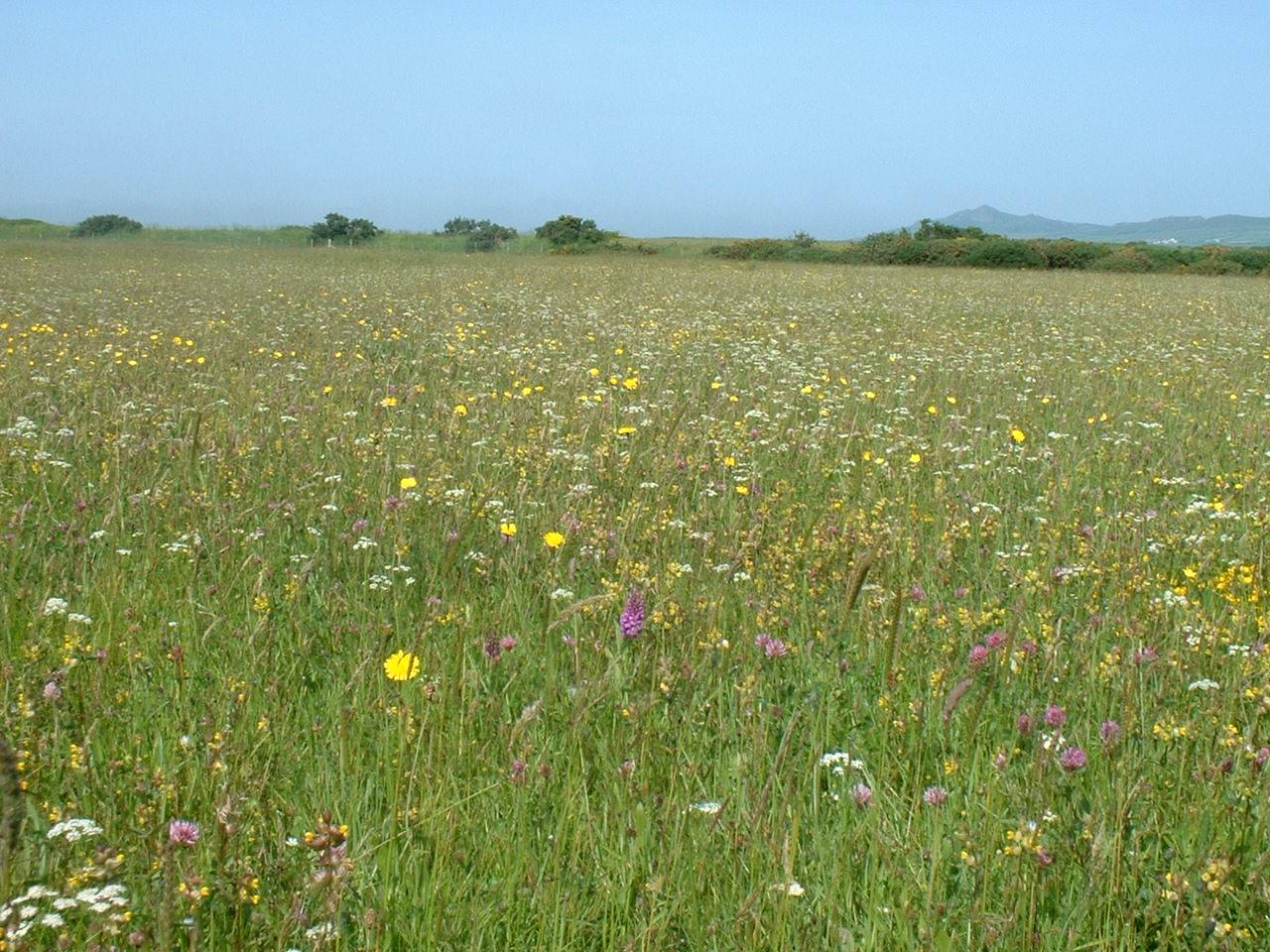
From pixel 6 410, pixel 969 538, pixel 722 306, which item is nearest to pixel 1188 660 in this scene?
pixel 969 538

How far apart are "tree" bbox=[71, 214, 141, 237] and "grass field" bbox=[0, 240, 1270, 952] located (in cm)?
4502

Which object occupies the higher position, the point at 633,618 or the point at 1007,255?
the point at 1007,255

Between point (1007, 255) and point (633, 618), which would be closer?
point (633, 618)

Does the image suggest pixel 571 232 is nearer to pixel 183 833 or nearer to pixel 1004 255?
pixel 1004 255

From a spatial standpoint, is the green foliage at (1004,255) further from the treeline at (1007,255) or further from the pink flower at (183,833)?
the pink flower at (183,833)

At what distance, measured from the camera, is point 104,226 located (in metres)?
48.2

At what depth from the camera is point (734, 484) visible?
14.7 feet

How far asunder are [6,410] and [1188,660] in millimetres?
5266

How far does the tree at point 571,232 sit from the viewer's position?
44844 millimetres

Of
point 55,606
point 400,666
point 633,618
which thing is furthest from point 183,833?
point 55,606

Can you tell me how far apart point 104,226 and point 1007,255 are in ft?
120

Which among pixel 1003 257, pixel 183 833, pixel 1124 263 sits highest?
pixel 1003 257

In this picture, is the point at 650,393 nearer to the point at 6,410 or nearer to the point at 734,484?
the point at 734,484

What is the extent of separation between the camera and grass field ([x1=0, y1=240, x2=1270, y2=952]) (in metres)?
1.73
